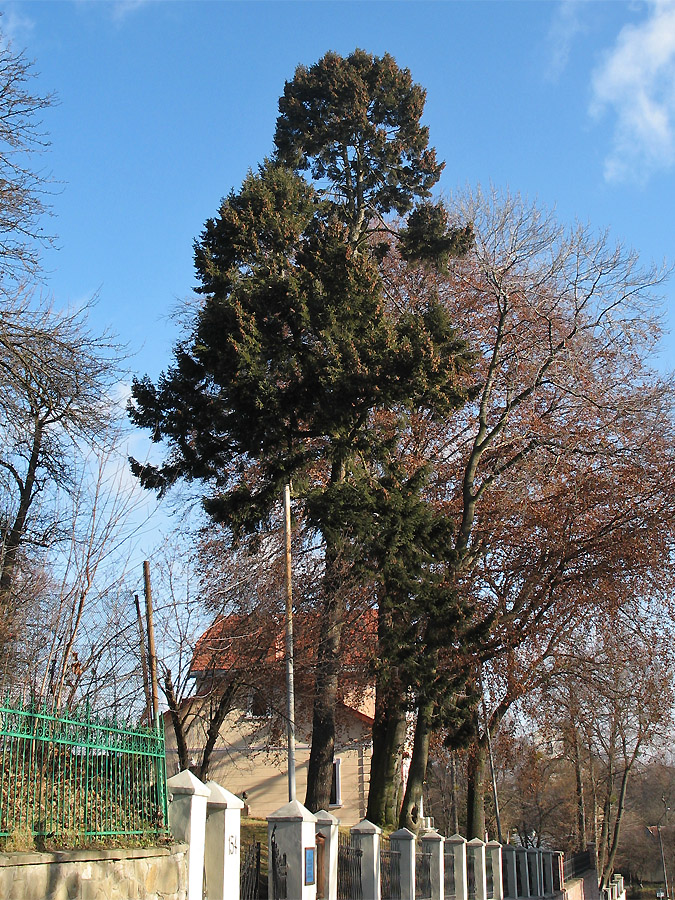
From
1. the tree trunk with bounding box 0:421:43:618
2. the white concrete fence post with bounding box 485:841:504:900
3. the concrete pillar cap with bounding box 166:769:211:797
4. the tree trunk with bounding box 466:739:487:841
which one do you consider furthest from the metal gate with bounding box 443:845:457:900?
the tree trunk with bounding box 0:421:43:618

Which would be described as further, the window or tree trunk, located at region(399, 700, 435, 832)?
the window

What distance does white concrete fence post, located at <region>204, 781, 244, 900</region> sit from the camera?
10.0 meters

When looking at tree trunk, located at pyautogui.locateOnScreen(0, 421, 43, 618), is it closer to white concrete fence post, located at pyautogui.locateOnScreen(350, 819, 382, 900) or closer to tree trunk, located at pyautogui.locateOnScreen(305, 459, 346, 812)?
tree trunk, located at pyautogui.locateOnScreen(305, 459, 346, 812)

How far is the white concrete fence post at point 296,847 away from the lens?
10852 mm

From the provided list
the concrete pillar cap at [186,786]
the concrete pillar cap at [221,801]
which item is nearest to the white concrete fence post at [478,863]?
the concrete pillar cap at [221,801]

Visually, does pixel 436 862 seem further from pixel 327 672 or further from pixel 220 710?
pixel 220 710

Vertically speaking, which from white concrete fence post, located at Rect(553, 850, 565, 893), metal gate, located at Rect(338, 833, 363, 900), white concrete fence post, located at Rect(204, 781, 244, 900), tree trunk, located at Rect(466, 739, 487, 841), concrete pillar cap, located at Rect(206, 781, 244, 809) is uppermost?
concrete pillar cap, located at Rect(206, 781, 244, 809)

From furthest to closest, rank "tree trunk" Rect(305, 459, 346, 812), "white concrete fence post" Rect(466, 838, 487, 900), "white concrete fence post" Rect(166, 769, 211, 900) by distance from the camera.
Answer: "white concrete fence post" Rect(466, 838, 487, 900) → "tree trunk" Rect(305, 459, 346, 812) → "white concrete fence post" Rect(166, 769, 211, 900)

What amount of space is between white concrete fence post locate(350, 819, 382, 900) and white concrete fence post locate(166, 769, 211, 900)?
166 inches

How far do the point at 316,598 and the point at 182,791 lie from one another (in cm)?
1102

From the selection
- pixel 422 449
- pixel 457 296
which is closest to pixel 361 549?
pixel 422 449

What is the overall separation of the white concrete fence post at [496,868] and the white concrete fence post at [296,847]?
34.1ft

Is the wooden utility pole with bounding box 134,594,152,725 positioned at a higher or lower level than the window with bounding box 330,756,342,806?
higher

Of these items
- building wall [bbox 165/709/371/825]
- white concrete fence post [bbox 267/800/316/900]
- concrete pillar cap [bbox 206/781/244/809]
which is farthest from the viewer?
building wall [bbox 165/709/371/825]
